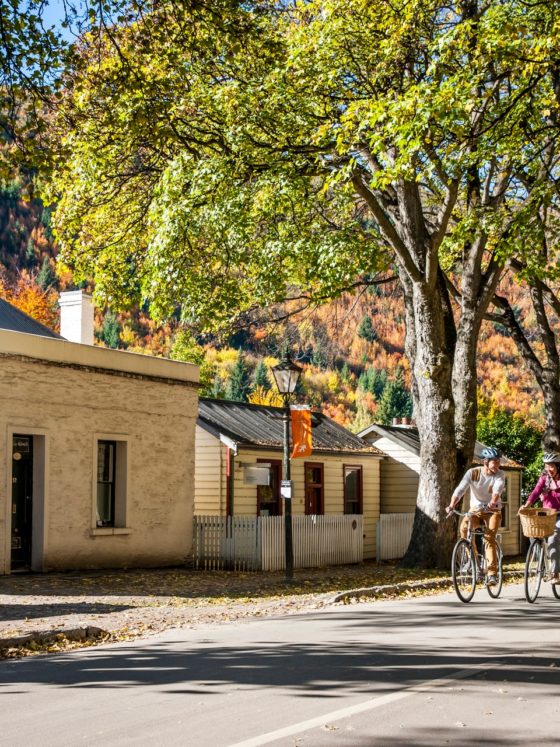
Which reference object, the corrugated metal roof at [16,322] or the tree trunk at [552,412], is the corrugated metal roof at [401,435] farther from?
the corrugated metal roof at [16,322]

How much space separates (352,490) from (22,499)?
42.3 ft

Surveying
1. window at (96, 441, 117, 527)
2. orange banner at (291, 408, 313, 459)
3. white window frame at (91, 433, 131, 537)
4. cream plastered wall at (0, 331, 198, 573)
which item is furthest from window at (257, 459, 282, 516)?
window at (96, 441, 117, 527)

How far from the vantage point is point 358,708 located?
7.00 metres

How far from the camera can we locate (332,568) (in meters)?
24.9

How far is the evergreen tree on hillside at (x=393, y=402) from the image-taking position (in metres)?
117

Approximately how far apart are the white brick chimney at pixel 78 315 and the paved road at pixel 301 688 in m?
14.9

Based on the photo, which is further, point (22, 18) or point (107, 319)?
point (107, 319)

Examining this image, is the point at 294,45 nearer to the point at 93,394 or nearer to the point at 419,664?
the point at 93,394

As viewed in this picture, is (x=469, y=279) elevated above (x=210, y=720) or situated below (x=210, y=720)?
above

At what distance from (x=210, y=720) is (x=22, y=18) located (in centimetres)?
902

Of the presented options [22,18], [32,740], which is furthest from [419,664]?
[22,18]

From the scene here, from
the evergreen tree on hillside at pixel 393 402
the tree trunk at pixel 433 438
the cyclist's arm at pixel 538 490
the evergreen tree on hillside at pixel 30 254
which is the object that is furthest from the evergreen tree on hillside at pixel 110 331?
the cyclist's arm at pixel 538 490

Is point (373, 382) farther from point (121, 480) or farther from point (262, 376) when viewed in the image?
point (121, 480)

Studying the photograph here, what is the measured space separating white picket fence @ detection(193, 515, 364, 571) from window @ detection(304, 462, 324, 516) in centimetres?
267
